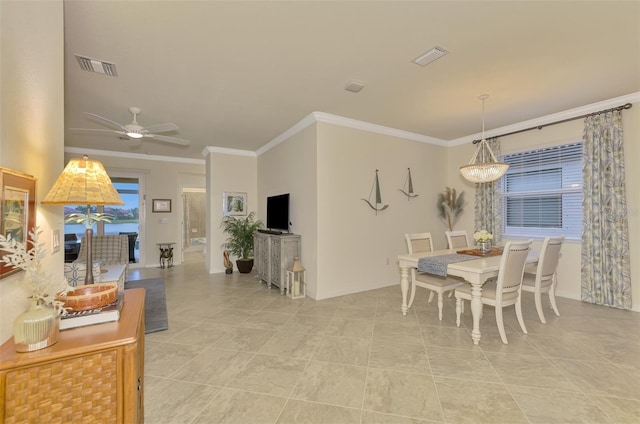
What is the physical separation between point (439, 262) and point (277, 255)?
2.48 metres

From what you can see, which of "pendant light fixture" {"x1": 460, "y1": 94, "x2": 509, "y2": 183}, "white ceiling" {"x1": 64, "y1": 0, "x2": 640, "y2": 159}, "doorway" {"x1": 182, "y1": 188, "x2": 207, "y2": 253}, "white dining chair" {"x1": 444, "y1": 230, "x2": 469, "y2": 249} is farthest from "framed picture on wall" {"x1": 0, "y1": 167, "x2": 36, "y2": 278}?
"doorway" {"x1": 182, "y1": 188, "x2": 207, "y2": 253}

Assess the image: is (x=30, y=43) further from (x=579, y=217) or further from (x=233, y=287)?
(x=579, y=217)

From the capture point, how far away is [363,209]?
179 inches

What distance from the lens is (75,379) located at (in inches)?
40.4

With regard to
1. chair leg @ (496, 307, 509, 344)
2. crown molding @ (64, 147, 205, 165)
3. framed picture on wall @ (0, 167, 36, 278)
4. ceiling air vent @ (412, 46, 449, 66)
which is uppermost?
ceiling air vent @ (412, 46, 449, 66)

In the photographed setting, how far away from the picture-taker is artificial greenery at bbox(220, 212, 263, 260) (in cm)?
571

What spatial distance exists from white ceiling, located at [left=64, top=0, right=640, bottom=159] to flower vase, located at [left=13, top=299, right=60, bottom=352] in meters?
2.01

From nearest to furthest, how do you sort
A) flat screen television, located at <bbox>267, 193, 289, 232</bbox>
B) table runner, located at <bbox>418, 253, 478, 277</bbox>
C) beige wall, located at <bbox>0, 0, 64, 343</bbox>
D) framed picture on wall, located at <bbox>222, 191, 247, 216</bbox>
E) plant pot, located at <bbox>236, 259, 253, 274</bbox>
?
beige wall, located at <bbox>0, 0, 64, 343</bbox> < table runner, located at <bbox>418, 253, 478, 277</bbox> < flat screen television, located at <bbox>267, 193, 289, 232</bbox> < plant pot, located at <bbox>236, 259, 253, 274</bbox> < framed picture on wall, located at <bbox>222, 191, 247, 216</bbox>

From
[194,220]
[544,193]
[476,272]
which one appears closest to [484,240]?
[476,272]

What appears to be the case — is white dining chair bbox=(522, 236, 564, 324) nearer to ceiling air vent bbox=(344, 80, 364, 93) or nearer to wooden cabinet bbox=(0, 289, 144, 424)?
ceiling air vent bbox=(344, 80, 364, 93)

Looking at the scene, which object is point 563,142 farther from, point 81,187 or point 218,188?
point 218,188

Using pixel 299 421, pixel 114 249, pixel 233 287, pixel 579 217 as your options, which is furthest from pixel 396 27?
pixel 114 249

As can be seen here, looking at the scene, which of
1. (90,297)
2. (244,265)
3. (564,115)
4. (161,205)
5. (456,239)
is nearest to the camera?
(90,297)

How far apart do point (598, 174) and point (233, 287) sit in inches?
221
